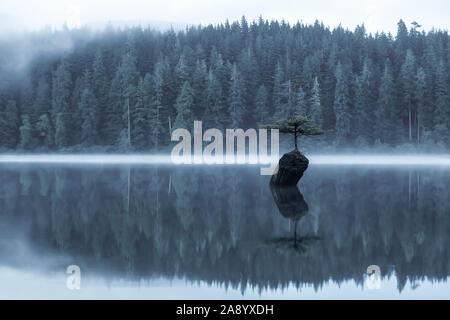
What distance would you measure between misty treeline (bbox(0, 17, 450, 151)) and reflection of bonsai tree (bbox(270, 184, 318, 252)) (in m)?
46.9

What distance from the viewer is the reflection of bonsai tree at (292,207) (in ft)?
31.7

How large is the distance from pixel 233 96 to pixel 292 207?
182ft

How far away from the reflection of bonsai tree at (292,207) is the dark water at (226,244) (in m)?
0.06

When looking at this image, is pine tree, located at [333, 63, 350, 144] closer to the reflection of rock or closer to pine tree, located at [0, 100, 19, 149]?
the reflection of rock

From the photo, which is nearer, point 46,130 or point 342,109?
point 342,109

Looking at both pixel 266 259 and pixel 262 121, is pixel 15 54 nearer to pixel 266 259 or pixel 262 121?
pixel 262 121

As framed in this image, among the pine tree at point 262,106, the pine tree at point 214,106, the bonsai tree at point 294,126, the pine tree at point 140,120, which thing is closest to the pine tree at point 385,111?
the pine tree at point 262,106

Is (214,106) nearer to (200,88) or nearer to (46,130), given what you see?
(200,88)

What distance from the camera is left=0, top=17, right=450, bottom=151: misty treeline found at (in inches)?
2648

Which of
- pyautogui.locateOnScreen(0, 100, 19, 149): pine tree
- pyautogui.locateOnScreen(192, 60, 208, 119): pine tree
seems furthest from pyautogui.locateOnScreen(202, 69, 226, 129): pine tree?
pyautogui.locateOnScreen(0, 100, 19, 149): pine tree

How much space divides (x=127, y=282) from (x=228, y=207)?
738 centimetres

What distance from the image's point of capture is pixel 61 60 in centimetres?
8838

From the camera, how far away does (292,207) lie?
14.3m

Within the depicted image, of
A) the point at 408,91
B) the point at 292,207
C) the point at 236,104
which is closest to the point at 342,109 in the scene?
the point at 408,91
